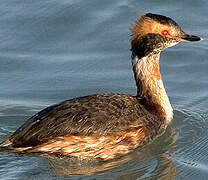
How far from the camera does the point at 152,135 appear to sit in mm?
9766

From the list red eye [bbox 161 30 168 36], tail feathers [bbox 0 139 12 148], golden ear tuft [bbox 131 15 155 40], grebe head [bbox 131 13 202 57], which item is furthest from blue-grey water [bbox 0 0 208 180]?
golden ear tuft [bbox 131 15 155 40]

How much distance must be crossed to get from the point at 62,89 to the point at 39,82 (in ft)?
1.27

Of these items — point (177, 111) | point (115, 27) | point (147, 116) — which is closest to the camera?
point (147, 116)

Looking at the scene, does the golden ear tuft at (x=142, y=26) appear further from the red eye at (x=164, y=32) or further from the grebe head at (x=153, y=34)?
the red eye at (x=164, y=32)

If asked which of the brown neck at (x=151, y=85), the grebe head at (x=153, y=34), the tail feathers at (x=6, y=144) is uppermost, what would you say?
the grebe head at (x=153, y=34)

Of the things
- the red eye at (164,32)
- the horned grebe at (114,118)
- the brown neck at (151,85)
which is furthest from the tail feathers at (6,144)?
the red eye at (164,32)

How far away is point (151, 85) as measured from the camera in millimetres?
10211

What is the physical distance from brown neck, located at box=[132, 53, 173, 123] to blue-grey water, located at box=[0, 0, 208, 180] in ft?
1.25

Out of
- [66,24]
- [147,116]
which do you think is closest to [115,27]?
[66,24]

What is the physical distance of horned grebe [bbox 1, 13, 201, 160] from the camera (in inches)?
Result: 358

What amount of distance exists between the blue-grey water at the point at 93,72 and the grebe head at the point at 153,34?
1.12 m

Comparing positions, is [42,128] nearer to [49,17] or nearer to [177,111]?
[177,111]

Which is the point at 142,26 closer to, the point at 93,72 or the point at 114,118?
the point at 114,118

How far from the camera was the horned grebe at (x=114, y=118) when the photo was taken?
9.10 metres
